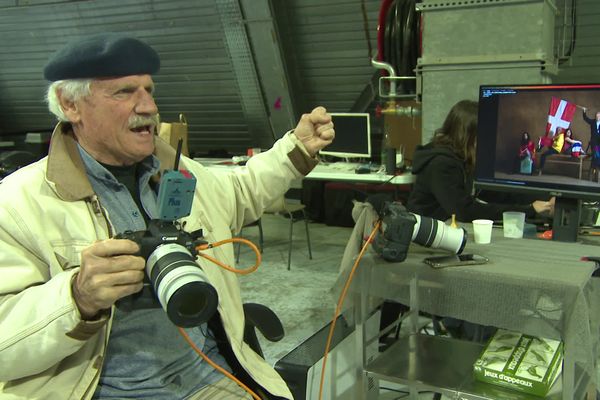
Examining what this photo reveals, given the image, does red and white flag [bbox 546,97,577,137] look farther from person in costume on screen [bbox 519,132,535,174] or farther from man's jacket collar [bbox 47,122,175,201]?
man's jacket collar [bbox 47,122,175,201]

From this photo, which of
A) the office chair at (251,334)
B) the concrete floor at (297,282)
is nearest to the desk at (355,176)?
the concrete floor at (297,282)

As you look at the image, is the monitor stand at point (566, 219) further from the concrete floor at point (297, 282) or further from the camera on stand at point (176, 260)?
the camera on stand at point (176, 260)

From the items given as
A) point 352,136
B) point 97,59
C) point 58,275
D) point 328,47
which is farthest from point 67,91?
point 328,47

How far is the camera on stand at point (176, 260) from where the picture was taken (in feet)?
3.24

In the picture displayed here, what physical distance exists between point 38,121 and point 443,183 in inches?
235

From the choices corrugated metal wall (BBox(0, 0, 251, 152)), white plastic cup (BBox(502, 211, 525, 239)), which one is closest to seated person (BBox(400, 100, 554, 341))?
white plastic cup (BBox(502, 211, 525, 239))

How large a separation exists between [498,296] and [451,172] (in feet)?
3.59

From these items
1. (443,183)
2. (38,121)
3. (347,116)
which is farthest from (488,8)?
(38,121)

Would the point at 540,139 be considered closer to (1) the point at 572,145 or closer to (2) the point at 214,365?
(1) the point at 572,145

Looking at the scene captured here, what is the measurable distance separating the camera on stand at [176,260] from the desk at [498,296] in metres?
0.71

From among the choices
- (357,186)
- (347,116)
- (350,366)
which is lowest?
(357,186)

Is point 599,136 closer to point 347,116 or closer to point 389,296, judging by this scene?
point 389,296

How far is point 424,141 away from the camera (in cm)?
321

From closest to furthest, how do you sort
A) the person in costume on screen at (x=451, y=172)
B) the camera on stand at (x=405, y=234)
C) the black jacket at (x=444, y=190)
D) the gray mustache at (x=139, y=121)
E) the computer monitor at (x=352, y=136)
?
1. the gray mustache at (x=139, y=121)
2. the camera on stand at (x=405, y=234)
3. the black jacket at (x=444, y=190)
4. the person in costume on screen at (x=451, y=172)
5. the computer monitor at (x=352, y=136)
